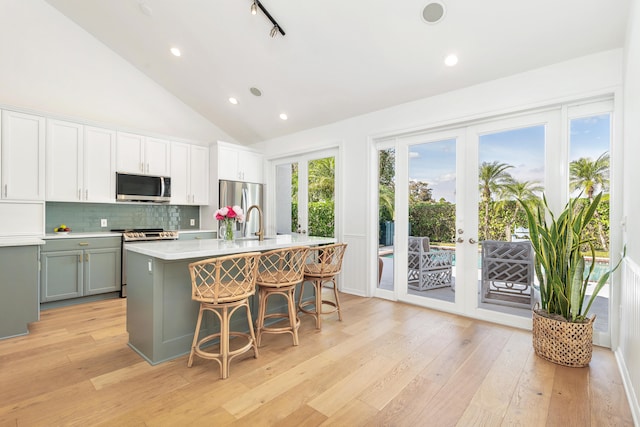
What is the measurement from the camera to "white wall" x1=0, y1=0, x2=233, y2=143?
161 inches

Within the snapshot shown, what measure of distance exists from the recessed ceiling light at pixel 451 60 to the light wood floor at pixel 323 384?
8.98 ft

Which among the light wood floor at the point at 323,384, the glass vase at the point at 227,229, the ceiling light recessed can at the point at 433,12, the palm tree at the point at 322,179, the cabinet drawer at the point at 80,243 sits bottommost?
the light wood floor at the point at 323,384

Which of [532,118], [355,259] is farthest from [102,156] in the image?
[532,118]

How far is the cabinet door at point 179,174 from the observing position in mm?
5160

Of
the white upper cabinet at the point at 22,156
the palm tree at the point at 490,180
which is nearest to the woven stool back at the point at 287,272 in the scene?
the palm tree at the point at 490,180

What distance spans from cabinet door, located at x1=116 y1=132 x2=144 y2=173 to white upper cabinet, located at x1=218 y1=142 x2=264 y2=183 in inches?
46.6

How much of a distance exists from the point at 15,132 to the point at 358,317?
4669mm

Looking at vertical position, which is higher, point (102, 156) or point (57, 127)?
point (57, 127)

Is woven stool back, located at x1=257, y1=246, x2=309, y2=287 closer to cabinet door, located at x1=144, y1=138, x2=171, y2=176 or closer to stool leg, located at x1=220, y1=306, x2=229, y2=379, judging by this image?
stool leg, located at x1=220, y1=306, x2=229, y2=379

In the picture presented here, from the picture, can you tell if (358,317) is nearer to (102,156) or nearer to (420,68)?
A: (420,68)

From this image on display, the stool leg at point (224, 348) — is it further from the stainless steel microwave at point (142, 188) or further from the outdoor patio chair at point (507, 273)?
the stainless steel microwave at point (142, 188)

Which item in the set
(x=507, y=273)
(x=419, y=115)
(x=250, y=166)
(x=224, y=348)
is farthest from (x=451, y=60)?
(x=250, y=166)

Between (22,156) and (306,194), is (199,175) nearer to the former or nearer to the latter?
(306,194)

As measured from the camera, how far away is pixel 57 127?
4.07 m
